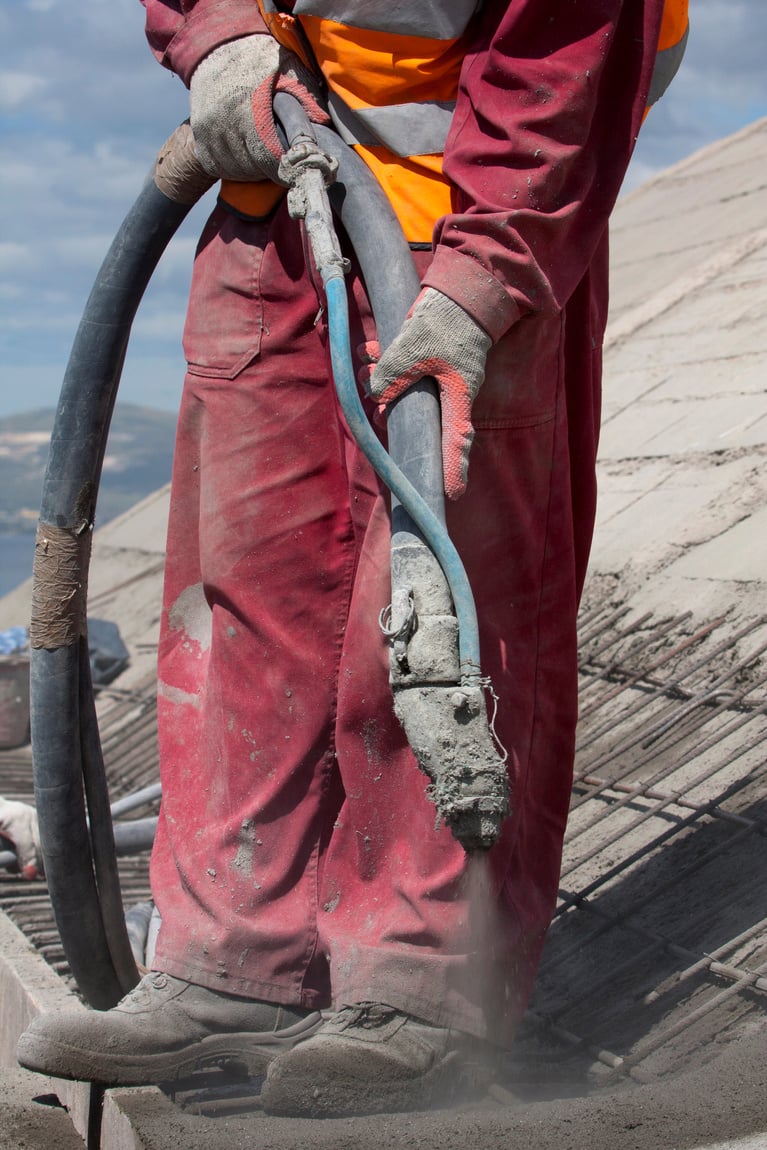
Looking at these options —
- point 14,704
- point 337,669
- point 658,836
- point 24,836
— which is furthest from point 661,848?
point 14,704

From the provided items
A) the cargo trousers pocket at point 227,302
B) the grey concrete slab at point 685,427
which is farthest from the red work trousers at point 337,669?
the grey concrete slab at point 685,427

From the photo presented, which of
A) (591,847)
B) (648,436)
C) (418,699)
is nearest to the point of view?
(418,699)

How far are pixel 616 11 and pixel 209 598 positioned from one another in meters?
1.06

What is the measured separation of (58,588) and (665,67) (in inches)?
51.3

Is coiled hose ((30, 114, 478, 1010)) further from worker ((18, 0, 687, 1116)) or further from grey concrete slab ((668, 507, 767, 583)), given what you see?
grey concrete slab ((668, 507, 767, 583))

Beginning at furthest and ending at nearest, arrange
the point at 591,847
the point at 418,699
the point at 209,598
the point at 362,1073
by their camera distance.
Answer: the point at 591,847, the point at 209,598, the point at 362,1073, the point at 418,699

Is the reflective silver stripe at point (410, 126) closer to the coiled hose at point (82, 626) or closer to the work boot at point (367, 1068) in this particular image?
the coiled hose at point (82, 626)

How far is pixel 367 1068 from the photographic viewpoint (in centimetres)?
183

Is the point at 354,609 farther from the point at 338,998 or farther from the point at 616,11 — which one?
the point at 616,11

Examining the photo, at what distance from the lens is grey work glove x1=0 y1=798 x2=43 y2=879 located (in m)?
3.42

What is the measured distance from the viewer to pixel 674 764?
281cm

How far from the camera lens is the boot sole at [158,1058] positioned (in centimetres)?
192

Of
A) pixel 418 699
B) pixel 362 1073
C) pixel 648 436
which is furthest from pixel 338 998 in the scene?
pixel 648 436

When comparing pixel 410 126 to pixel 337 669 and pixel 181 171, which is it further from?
pixel 337 669
